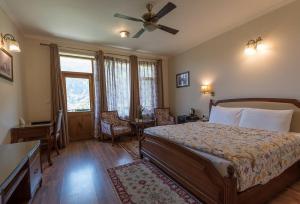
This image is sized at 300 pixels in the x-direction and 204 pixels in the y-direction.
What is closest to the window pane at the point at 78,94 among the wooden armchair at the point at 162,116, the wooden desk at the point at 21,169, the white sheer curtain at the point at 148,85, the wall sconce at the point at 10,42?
the white sheer curtain at the point at 148,85

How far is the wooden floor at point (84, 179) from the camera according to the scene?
1979mm

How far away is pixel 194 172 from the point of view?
1.90 meters

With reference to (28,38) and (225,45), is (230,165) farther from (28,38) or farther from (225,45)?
(28,38)

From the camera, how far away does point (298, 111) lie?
267cm

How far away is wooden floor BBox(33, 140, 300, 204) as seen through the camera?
6.49 feet

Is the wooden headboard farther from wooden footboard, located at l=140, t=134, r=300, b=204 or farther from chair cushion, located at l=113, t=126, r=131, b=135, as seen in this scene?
chair cushion, located at l=113, t=126, r=131, b=135

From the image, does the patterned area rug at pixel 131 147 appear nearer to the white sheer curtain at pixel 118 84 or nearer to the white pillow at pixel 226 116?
the white sheer curtain at pixel 118 84

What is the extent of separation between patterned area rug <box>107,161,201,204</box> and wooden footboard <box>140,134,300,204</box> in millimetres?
106

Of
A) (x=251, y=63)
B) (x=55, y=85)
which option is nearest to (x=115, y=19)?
(x=55, y=85)

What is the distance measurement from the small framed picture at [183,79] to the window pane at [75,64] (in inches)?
115

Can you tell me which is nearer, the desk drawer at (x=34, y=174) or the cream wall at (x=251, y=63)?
the desk drawer at (x=34, y=174)

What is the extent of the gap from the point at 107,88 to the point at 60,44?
1.67 metres

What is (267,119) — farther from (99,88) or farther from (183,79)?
(99,88)

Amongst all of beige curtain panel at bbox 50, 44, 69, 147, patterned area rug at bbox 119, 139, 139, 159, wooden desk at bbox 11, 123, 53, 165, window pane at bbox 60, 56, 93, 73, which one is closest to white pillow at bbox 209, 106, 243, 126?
patterned area rug at bbox 119, 139, 139, 159
